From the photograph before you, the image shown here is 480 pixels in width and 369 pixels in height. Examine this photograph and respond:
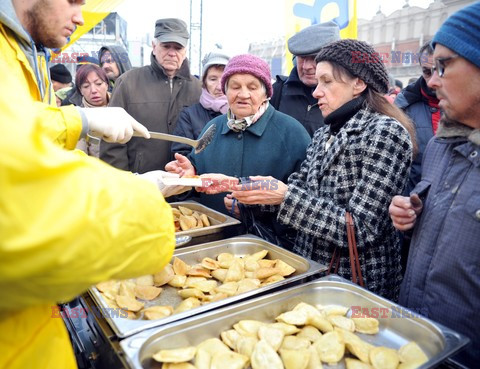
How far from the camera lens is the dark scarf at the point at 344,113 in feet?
5.43

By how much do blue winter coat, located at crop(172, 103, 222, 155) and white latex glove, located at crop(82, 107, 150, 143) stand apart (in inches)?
52.1

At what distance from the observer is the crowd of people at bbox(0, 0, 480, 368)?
0.46 metres

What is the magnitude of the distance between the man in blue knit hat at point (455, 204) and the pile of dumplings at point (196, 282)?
52 centimetres

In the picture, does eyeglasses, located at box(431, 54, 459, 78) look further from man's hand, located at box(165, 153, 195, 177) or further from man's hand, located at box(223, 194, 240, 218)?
man's hand, located at box(165, 153, 195, 177)

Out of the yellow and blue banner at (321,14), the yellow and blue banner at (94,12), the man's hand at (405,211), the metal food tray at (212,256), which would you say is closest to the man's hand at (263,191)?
the metal food tray at (212,256)

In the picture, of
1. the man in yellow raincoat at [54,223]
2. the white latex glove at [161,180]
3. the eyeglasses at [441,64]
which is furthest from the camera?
the white latex glove at [161,180]

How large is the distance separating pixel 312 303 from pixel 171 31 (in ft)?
9.83

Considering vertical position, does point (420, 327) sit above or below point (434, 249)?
below

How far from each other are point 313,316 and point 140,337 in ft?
1.82

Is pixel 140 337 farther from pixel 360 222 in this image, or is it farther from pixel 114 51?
pixel 114 51

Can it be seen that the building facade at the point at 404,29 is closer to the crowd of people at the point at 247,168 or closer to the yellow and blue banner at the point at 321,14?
the yellow and blue banner at the point at 321,14

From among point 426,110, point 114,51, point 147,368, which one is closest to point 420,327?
point 147,368

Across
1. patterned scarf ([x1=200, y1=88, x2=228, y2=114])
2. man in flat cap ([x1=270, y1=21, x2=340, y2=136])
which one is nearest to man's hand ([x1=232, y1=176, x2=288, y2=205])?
man in flat cap ([x1=270, y1=21, x2=340, y2=136])

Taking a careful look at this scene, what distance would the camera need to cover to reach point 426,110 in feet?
8.43
